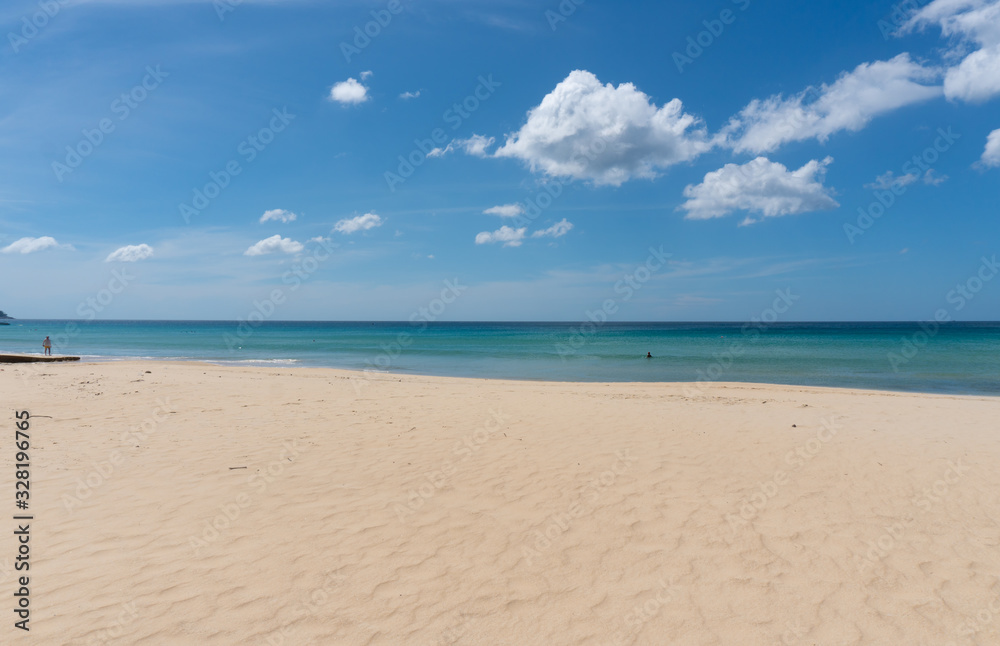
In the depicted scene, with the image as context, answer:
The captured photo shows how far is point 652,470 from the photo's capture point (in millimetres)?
7715

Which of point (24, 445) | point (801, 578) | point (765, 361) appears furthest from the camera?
point (765, 361)

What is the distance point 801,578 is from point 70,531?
25.0 feet

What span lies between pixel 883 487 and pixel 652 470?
10.4ft

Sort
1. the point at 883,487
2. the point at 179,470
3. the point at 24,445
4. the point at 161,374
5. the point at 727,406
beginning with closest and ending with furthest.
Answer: the point at 883,487
the point at 179,470
the point at 24,445
the point at 727,406
the point at 161,374

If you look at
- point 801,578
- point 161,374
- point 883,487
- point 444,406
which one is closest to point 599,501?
point 801,578

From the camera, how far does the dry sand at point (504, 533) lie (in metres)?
4.11

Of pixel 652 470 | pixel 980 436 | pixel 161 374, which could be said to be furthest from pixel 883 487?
pixel 161 374

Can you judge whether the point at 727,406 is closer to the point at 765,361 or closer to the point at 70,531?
the point at 70,531

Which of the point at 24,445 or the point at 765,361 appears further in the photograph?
the point at 765,361

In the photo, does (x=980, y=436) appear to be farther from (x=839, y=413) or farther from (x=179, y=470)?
(x=179, y=470)

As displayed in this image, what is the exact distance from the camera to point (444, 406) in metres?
13.4

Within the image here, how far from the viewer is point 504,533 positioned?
221 inches

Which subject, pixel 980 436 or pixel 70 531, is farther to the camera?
pixel 980 436

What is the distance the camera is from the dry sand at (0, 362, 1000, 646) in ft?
13.5
